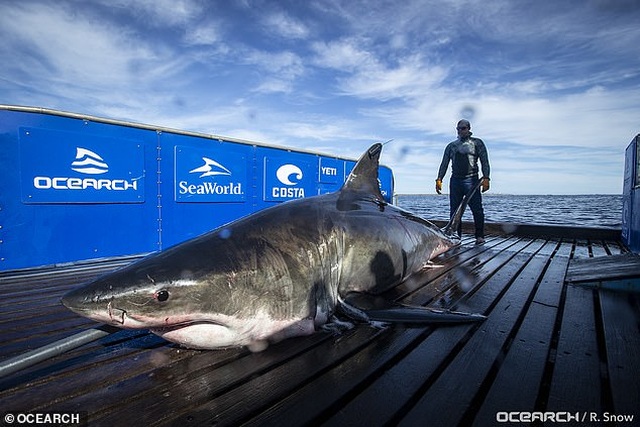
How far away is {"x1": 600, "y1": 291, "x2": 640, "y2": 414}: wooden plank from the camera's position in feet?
A: 5.02

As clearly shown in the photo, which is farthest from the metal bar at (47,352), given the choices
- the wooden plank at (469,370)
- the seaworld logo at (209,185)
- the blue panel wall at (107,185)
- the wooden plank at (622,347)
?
the seaworld logo at (209,185)

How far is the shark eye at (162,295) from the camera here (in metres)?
1.71

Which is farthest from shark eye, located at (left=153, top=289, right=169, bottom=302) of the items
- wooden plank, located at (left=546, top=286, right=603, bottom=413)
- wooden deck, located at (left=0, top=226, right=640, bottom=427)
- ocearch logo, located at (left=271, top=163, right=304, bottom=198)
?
ocearch logo, located at (left=271, top=163, right=304, bottom=198)

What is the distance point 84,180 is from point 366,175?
4.10 m

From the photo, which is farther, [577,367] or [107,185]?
[107,185]

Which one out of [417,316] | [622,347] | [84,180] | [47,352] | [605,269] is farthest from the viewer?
[84,180]

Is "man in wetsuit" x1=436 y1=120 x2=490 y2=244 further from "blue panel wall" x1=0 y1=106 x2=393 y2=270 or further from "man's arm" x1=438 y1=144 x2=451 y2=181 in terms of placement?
"blue panel wall" x1=0 y1=106 x2=393 y2=270

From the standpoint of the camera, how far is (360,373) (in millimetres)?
1761

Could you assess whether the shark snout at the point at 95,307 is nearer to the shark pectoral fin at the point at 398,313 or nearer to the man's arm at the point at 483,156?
the shark pectoral fin at the point at 398,313

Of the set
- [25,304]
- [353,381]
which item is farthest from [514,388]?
[25,304]

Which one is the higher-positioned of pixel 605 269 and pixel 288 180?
pixel 288 180

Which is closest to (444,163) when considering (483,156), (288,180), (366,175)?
(483,156)

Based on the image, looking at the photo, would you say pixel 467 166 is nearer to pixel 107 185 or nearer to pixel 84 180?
pixel 107 185

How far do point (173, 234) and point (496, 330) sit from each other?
17.3 feet
